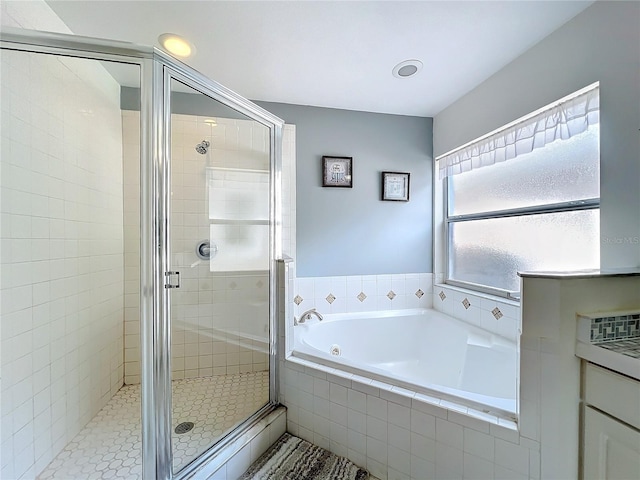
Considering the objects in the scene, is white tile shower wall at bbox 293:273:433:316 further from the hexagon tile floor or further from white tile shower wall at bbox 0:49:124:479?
white tile shower wall at bbox 0:49:124:479

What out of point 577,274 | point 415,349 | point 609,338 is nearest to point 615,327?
point 609,338

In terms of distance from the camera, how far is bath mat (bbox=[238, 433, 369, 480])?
4.29 ft

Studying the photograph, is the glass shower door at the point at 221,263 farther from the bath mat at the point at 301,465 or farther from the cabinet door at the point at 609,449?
the cabinet door at the point at 609,449

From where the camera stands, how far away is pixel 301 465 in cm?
136

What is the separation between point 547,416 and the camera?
1.00m

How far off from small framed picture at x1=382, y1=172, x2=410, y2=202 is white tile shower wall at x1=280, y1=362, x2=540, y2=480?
162 cm

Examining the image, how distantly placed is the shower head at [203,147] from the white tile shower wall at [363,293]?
3.97ft

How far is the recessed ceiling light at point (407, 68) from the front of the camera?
176 cm

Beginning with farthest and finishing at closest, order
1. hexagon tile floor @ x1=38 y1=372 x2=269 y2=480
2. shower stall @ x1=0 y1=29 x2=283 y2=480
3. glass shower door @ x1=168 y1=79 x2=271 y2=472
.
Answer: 1. glass shower door @ x1=168 y1=79 x2=271 y2=472
2. hexagon tile floor @ x1=38 y1=372 x2=269 y2=480
3. shower stall @ x1=0 y1=29 x2=283 y2=480

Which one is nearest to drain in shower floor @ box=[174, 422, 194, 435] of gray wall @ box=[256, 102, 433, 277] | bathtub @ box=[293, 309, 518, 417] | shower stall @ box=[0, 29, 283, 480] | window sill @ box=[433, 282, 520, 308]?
shower stall @ box=[0, 29, 283, 480]

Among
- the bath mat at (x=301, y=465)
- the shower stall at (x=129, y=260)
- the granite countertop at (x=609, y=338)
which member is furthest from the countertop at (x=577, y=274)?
the shower stall at (x=129, y=260)

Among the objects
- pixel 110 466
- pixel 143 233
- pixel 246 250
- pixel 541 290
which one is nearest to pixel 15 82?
pixel 143 233

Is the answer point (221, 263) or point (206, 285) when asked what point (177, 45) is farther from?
point (206, 285)

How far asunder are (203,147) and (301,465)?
1952 millimetres
